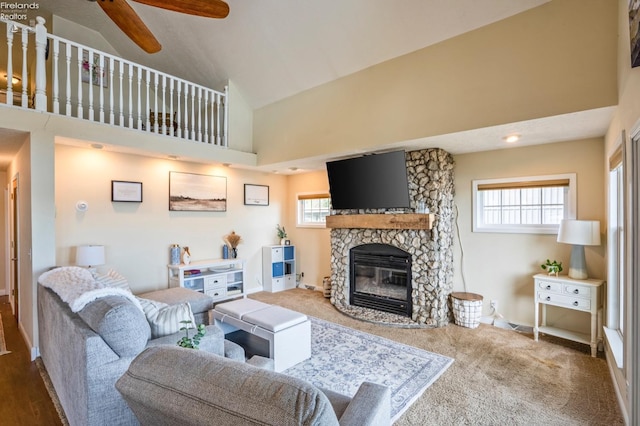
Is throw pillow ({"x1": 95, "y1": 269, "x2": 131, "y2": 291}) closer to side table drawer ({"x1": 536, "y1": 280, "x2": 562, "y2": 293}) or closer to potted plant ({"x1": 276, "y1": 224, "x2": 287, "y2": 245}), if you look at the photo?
potted plant ({"x1": 276, "y1": 224, "x2": 287, "y2": 245})

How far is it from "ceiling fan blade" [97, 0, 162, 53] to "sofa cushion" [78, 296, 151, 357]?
6.73ft

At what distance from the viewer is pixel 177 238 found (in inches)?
203

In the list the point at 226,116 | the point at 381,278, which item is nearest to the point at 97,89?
the point at 226,116

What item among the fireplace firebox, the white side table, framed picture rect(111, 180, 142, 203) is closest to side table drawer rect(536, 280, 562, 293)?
the white side table

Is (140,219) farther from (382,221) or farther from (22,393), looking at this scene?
(382,221)

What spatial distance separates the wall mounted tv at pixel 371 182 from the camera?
4273mm

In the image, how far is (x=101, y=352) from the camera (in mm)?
1809

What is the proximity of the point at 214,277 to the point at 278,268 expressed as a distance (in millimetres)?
1439

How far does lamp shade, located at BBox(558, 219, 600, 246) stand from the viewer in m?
3.37

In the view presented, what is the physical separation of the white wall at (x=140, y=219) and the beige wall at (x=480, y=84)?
213cm

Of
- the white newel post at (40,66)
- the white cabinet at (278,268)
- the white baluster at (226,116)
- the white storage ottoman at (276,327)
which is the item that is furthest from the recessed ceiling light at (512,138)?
the white newel post at (40,66)

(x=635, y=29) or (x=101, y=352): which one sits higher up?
(x=635, y=29)

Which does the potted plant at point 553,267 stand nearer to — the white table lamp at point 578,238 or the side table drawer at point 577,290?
the white table lamp at point 578,238

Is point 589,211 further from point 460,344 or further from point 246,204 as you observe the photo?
point 246,204
